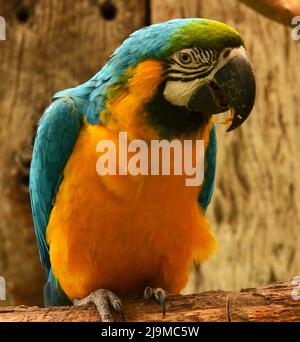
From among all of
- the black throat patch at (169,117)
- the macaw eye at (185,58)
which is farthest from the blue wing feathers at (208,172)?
the macaw eye at (185,58)

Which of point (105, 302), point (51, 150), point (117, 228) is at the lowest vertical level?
point (105, 302)

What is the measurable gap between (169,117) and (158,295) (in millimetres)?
719

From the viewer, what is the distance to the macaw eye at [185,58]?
2865 millimetres

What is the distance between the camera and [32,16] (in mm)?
4320

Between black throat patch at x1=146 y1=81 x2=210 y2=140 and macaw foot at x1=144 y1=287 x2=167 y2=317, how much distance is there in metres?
0.62

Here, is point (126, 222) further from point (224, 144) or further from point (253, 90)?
point (224, 144)

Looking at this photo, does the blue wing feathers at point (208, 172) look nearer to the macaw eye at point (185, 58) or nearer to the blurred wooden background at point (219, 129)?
the macaw eye at point (185, 58)

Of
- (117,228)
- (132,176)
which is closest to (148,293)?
(117,228)

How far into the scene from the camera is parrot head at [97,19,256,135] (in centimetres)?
285

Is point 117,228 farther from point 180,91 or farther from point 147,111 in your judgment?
point 180,91

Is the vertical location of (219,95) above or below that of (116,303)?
above

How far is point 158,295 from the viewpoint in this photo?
2.94 meters

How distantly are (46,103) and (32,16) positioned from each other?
527mm
